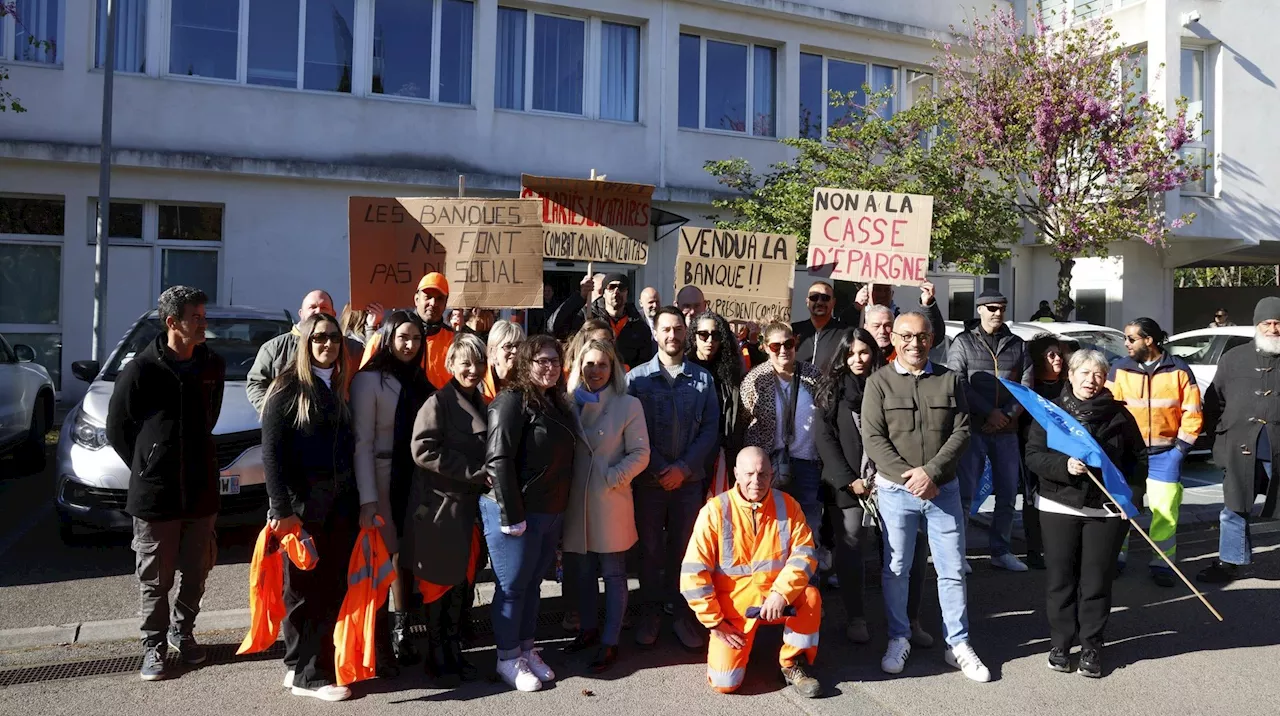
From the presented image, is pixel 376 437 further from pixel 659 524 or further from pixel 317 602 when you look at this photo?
pixel 659 524

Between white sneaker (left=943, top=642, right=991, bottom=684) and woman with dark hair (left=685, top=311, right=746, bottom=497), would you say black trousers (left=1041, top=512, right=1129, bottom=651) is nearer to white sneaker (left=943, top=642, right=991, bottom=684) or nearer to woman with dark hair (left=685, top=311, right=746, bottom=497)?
white sneaker (left=943, top=642, right=991, bottom=684)

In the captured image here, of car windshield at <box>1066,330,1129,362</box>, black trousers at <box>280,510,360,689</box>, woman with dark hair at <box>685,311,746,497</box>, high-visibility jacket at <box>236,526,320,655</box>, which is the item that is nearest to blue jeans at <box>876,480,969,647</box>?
woman with dark hair at <box>685,311,746,497</box>

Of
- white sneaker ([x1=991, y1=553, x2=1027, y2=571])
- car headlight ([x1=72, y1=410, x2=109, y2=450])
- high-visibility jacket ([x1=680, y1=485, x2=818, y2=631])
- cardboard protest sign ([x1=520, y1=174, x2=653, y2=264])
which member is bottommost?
white sneaker ([x1=991, y1=553, x2=1027, y2=571])

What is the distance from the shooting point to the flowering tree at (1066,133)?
593 inches

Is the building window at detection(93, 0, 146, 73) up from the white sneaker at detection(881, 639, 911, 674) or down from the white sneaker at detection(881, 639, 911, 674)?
up

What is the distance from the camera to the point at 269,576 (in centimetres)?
462

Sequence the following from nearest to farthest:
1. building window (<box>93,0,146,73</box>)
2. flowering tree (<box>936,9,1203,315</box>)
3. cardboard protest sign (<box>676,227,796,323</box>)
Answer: cardboard protest sign (<box>676,227,796,323</box>)
building window (<box>93,0,146,73</box>)
flowering tree (<box>936,9,1203,315</box>)

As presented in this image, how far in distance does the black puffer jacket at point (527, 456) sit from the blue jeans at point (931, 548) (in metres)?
1.76

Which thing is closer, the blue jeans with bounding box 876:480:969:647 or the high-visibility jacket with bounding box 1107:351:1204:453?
the blue jeans with bounding box 876:480:969:647

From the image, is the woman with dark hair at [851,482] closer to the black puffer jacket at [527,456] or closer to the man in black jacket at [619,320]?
the black puffer jacket at [527,456]

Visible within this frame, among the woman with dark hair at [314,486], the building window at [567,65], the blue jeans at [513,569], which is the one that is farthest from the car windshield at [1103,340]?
the woman with dark hair at [314,486]

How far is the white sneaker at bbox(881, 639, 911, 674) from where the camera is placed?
495 cm

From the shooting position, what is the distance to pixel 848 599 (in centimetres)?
547

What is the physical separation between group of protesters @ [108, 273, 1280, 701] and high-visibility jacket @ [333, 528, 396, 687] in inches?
2.7
